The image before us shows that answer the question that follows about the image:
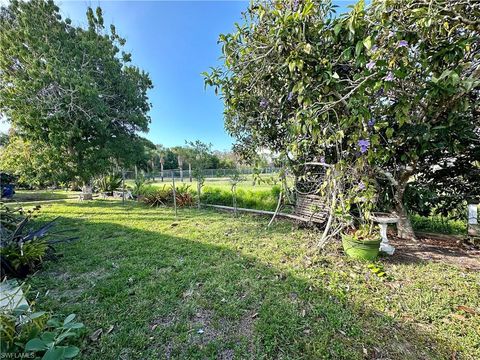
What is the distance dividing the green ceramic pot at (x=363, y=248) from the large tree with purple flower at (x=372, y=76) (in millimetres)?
670

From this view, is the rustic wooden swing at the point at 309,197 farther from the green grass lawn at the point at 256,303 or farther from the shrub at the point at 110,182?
the shrub at the point at 110,182

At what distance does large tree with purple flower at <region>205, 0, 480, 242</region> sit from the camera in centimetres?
186

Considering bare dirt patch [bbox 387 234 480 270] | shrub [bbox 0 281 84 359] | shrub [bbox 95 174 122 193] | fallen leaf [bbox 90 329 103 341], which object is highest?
shrub [bbox 95 174 122 193]

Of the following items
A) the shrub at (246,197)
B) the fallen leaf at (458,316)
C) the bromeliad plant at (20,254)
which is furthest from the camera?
the shrub at (246,197)

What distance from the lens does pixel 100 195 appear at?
1148cm

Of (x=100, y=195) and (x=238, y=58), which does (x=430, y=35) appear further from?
(x=100, y=195)

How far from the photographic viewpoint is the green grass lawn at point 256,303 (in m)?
1.53

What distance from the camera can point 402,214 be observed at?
369cm

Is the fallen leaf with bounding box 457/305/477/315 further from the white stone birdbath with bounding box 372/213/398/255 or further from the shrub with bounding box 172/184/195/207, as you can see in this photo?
the shrub with bounding box 172/184/195/207

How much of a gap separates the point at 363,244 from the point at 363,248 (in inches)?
2.3

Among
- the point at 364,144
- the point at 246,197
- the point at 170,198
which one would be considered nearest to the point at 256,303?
the point at 364,144

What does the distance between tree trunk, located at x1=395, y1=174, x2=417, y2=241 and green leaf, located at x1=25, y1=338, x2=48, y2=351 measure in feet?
14.7

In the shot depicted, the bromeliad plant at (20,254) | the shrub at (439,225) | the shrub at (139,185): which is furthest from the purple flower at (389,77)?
the shrub at (139,185)

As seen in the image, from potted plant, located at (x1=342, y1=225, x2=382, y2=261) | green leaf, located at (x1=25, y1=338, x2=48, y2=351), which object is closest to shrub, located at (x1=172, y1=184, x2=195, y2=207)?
potted plant, located at (x1=342, y1=225, x2=382, y2=261)
